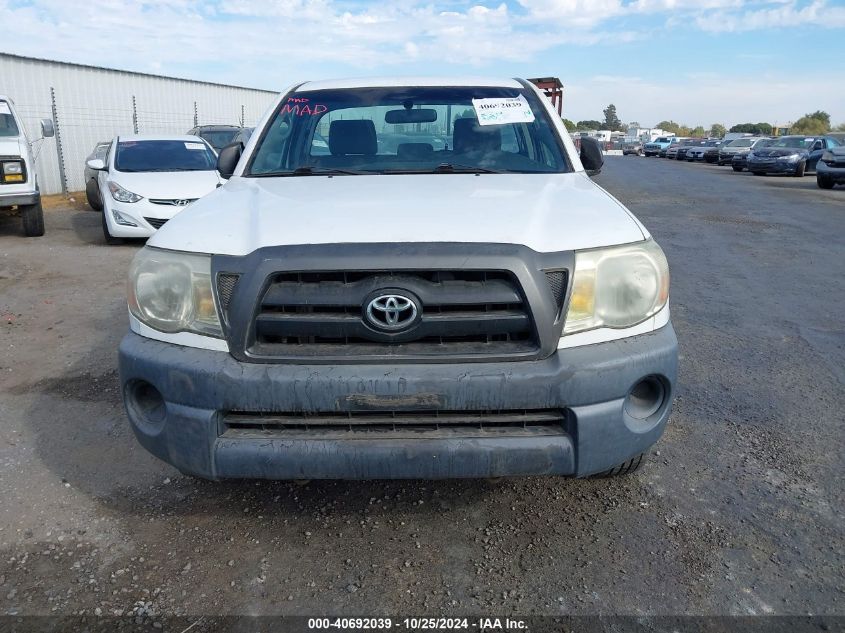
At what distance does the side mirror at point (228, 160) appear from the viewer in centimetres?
392

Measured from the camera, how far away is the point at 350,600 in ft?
7.89

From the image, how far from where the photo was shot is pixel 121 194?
951 centimetres

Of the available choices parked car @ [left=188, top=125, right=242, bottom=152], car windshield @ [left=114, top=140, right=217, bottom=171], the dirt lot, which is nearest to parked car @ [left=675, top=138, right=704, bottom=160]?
parked car @ [left=188, top=125, right=242, bottom=152]

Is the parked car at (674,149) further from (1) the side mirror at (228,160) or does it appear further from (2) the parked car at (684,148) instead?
(1) the side mirror at (228,160)

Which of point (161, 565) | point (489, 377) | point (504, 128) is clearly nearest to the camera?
point (489, 377)

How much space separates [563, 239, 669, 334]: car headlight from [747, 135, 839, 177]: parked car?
24.8m

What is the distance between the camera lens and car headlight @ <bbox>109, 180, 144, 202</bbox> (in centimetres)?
942

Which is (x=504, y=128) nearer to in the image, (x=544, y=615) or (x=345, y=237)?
(x=345, y=237)

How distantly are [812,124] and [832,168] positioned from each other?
58869 mm

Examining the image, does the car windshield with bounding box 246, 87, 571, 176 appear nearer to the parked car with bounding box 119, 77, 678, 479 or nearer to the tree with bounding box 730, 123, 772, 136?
the parked car with bounding box 119, 77, 678, 479

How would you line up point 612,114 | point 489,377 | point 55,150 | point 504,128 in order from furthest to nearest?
point 612,114, point 55,150, point 504,128, point 489,377

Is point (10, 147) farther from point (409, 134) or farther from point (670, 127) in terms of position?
point (670, 127)

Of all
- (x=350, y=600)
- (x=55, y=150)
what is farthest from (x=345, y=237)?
(x=55, y=150)

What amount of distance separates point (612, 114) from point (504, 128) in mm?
157551
